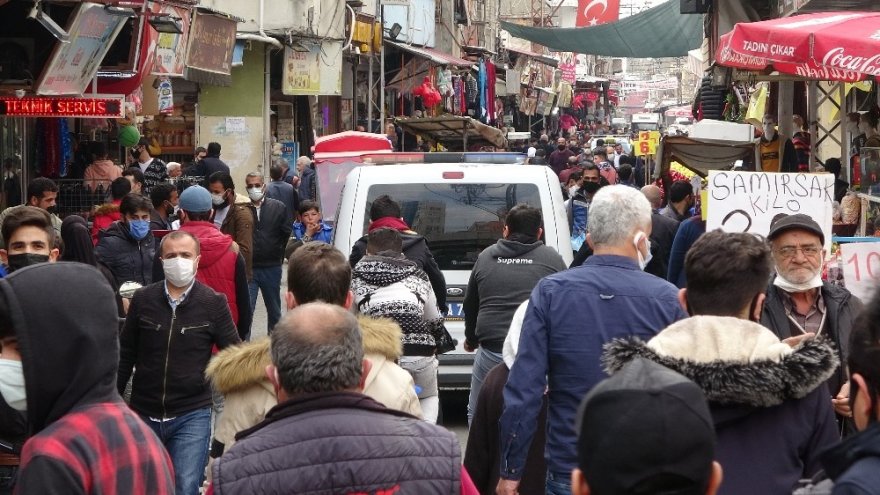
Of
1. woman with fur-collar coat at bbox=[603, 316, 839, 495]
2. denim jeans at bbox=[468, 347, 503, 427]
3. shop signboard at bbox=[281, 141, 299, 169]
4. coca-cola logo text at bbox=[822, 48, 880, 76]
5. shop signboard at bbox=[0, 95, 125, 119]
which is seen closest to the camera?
woman with fur-collar coat at bbox=[603, 316, 839, 495]

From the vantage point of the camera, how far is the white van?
32.4ft

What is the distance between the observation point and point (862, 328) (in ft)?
9.93

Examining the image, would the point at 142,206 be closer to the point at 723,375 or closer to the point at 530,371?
the point at 530,371

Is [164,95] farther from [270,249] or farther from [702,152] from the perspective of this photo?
[270,249]

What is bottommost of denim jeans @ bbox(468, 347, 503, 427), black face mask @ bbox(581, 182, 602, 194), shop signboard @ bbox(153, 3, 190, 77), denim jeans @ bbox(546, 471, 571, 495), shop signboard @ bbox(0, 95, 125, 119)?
denim jeans @ bbox(468, 347, 503, 427)

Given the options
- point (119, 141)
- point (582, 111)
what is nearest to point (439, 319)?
point (119, 141)

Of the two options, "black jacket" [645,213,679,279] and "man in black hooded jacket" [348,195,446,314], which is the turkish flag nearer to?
"black jacket" [645,213,679,279]

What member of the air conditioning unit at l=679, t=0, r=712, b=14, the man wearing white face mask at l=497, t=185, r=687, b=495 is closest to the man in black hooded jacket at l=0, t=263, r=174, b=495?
the man wearing white face mask at l=497, t=185, r=687, b=495

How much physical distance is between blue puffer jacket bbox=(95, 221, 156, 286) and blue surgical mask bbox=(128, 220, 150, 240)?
0.13ft

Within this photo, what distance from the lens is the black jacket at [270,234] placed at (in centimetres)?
1280

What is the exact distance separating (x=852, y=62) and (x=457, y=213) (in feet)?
9.76

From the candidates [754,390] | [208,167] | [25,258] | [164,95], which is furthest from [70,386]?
[164,95]

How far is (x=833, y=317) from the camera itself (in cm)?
524

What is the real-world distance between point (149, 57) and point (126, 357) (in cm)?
1008
